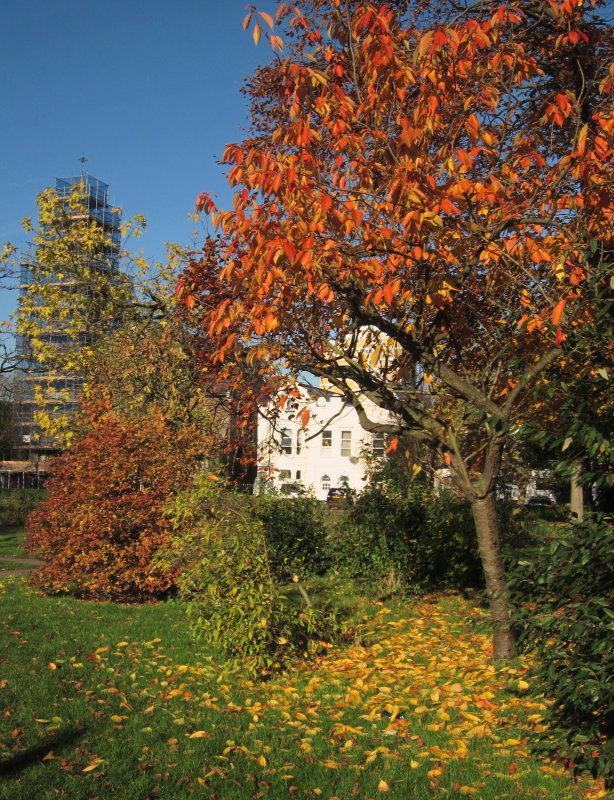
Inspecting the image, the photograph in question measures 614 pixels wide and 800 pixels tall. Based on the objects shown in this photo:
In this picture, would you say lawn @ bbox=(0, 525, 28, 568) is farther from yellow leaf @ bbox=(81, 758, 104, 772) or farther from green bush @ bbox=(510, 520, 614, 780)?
green bush @ bbox=(510, 520, 614, 780)

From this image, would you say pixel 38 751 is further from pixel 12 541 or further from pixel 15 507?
pixel 15 507

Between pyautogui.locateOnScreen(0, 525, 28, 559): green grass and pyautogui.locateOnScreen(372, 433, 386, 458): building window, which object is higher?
pyautogui.locateOnScreen(372, 433, 386, 458): building window

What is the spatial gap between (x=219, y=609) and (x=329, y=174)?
14.6 feet

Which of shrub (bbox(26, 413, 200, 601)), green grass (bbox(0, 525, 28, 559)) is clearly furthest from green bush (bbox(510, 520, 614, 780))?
green grass (bbox(0, 525, 28, 559))

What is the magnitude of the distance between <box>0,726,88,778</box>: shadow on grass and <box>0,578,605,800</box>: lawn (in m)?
0.01

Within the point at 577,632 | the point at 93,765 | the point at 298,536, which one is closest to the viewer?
the point at 577,632

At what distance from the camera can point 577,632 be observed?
3695 millimetres

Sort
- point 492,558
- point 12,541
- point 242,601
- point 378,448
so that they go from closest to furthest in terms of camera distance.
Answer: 1. point 242,601
2. point 492,558
3. point 378,448
4. point 12,541

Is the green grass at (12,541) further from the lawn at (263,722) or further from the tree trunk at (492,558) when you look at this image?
the tree trunk at (492,558)

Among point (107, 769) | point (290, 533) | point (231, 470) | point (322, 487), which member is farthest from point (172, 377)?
point (322, 487)

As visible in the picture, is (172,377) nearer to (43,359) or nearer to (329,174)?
(43,359)

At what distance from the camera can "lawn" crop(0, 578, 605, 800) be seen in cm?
418

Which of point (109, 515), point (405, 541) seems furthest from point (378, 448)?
point (109, 515)

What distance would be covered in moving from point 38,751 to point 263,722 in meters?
1.65
